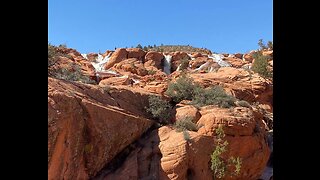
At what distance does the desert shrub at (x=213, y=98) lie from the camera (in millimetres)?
14209

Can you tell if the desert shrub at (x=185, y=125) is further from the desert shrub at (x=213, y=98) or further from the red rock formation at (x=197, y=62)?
the red rock formation at (x=197, y=62)

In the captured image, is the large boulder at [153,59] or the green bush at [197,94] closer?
the green bush at [197,94]

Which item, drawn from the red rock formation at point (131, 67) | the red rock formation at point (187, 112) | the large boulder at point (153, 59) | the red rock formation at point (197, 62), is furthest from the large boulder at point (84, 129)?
the red rock formation at point (197, 62)

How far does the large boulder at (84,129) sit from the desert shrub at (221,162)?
99.7 inches

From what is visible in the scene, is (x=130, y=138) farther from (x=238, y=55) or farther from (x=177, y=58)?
(x=238, y=55)

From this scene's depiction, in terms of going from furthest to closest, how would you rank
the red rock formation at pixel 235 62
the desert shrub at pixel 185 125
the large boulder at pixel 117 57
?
the red rock formation at pixel 235 62 < the large boulder at pixel 117 57 < the desert shrub at pixel 185 125

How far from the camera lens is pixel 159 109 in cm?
1324

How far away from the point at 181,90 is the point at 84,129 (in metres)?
5.69

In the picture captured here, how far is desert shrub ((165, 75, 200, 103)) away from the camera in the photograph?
15.1 meters

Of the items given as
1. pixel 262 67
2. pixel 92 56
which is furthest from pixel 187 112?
pixel 92 56

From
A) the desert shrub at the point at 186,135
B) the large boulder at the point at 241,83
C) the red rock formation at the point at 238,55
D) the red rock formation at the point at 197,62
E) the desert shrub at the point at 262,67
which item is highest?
the red rock formation at the point at 238,55

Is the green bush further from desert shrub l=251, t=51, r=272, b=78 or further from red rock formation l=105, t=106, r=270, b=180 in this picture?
desert shrub l=251, t=51, r=272, b=78

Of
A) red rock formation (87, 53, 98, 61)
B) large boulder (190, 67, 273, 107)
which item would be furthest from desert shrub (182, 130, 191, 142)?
red rock formation (87, 53, 98, 61)
